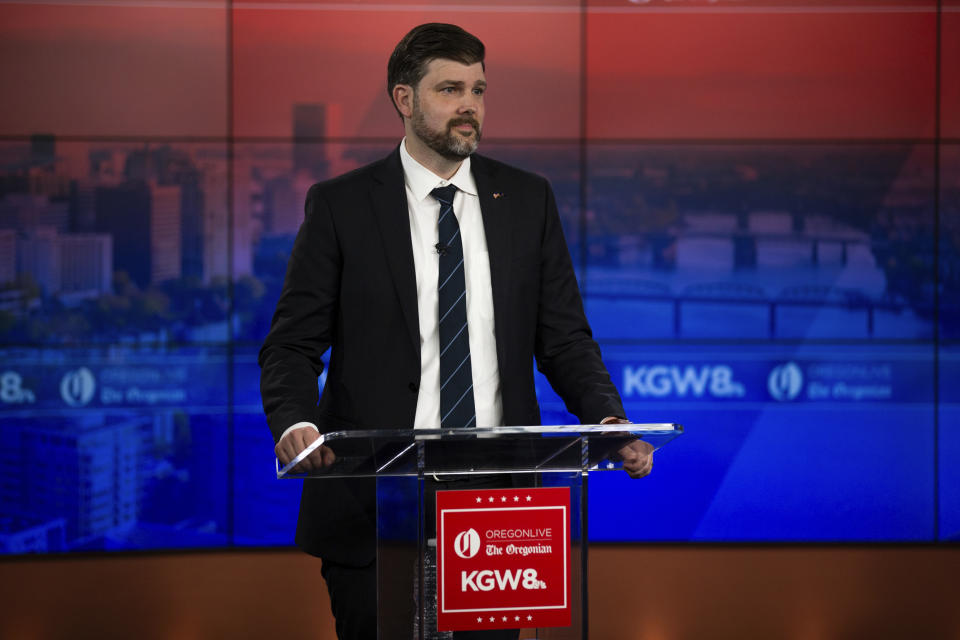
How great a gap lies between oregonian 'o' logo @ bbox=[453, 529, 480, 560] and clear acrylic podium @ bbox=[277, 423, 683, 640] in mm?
38

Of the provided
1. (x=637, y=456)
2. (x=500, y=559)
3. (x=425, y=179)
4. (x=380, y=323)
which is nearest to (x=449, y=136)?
(x=425, y=179)

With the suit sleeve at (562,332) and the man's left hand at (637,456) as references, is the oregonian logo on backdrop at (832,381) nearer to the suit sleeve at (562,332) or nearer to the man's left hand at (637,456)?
the suit sleeve at (562,332)

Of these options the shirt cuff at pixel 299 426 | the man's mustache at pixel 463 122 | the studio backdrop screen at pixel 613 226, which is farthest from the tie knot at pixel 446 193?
the studio backdrop screen at pixel 613 226

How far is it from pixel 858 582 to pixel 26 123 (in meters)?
3.80

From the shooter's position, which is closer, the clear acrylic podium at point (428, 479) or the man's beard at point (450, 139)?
the clear acrylic podium at point (428, 479)

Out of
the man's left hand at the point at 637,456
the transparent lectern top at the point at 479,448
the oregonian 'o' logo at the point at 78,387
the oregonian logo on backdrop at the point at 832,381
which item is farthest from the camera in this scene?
the oregonian logo on backdrop at the point at 832,381

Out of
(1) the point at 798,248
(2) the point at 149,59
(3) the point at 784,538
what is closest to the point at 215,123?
(2) the point at 149,59

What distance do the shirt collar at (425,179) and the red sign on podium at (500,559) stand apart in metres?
0.83

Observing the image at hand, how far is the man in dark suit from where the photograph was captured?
198 centimetres

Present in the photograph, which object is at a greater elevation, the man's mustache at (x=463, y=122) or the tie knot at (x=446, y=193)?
the man's mustache at (x=463, y=122)

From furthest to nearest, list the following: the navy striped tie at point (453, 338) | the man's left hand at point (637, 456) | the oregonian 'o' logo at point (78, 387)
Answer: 1. the oregonian 'o' logo at point (78, 387)
2. the navy striped tie at point (453, 338)
3. the man's left hand at point (637, 456)

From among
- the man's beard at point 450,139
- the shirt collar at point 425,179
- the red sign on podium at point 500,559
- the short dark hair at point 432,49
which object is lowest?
the red sign on podium at point 500,559

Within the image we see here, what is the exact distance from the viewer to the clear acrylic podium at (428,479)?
4.85 ft

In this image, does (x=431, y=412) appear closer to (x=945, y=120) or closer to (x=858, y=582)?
(x=858, y=582)
